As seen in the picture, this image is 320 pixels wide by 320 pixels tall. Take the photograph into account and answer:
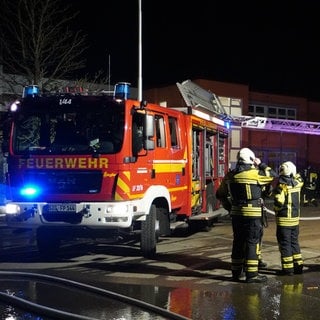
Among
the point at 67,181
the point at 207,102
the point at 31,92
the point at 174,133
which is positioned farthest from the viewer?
the point at 207,102

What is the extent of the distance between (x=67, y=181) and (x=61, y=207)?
39cm

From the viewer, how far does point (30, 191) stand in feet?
27.6

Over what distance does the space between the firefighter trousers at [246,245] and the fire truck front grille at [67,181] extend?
2150 mm

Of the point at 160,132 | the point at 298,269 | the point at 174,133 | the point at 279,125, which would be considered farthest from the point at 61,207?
the point at 279,125

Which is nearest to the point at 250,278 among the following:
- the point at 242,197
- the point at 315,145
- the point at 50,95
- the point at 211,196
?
the point at 242,197

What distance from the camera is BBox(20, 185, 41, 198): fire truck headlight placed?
8.38 metres

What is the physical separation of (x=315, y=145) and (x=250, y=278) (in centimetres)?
2622

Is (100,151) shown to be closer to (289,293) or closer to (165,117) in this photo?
(165,117)

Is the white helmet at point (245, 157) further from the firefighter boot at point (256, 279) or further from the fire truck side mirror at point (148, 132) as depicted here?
the fire truck side mirror at point (148, 132)

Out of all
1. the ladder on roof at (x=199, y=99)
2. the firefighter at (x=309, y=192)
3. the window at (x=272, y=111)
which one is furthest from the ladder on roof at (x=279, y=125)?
the window at (x=272, y=111)

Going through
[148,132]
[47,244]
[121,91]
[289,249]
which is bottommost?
[47,244]

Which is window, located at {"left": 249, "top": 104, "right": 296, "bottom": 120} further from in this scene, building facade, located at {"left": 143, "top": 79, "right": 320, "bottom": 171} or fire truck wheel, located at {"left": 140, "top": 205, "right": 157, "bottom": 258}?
fire truck wheel, located at {"left": 140, "top": 205, "right": 157, "bottom": 258}

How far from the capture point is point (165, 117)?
9.48m

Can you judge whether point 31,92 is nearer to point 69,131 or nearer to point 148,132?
point 69,131
